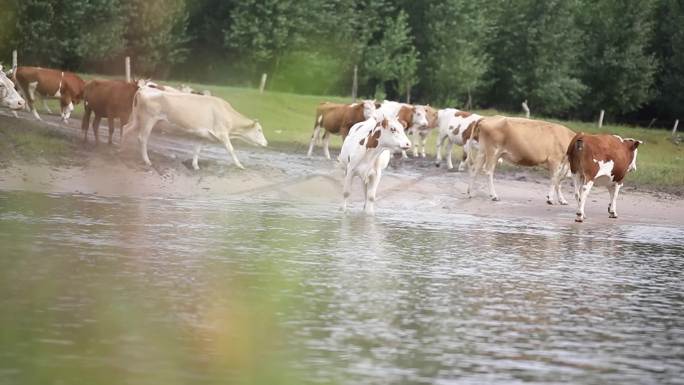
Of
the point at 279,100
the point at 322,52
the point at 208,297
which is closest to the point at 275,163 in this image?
the point at 208,297

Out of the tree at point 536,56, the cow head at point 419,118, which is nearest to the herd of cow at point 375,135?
the cow head at point 419,118

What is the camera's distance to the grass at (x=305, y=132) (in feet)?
114

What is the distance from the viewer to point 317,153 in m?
34.3

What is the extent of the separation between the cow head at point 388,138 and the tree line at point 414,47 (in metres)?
37.8

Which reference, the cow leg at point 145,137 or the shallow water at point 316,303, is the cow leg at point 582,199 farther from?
the cow leg at point 145,137

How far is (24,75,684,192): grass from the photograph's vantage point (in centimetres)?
3481

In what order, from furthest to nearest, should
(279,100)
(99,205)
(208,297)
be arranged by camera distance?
(279,100), (99,205), (208,297)

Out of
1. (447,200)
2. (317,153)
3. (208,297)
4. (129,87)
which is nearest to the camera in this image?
(208,297)

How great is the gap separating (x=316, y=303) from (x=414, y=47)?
62.0 metres

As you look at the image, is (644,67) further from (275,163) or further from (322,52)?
(275,163)

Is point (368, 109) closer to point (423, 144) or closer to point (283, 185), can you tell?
point (423, 144)

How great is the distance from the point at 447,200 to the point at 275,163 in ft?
15.8

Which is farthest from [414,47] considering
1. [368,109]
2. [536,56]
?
[368,109]

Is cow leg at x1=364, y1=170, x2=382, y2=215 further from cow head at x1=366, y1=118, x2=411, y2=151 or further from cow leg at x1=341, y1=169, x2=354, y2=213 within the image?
cow head at x1=366, y1=118, x2=411, y2=151
